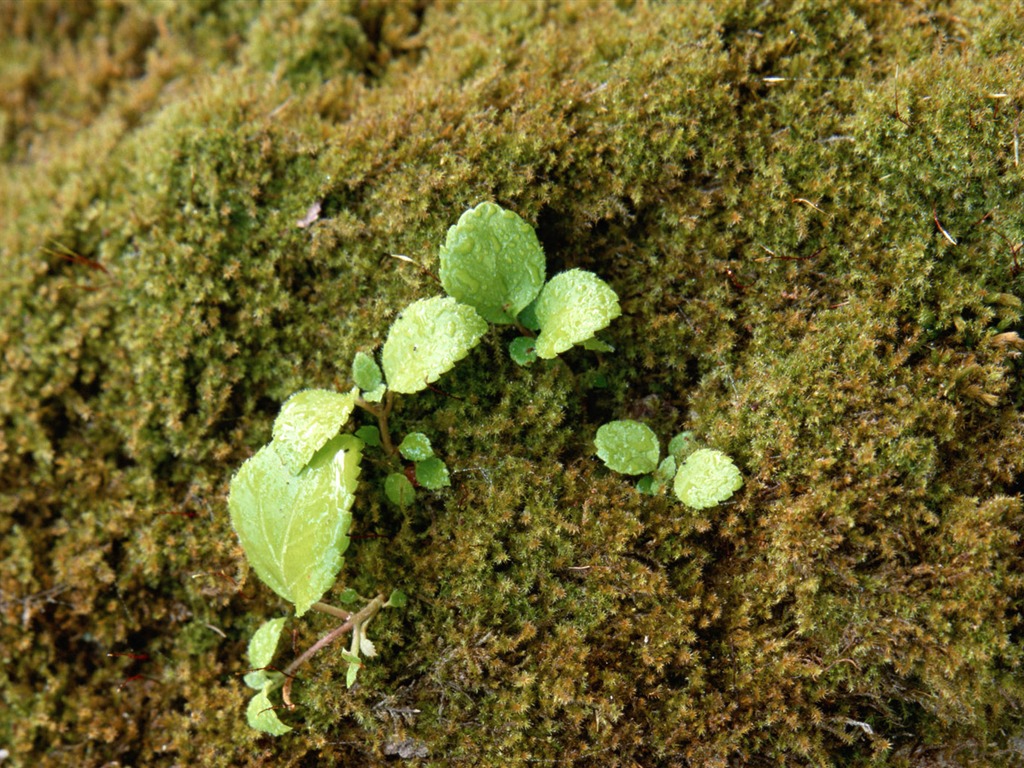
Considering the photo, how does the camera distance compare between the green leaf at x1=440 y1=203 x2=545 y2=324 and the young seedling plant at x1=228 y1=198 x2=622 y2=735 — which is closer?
the young seedling plant at x1=228 y1=198 x2=622 y2=735

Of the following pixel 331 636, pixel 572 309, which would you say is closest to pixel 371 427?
pixel 331 636

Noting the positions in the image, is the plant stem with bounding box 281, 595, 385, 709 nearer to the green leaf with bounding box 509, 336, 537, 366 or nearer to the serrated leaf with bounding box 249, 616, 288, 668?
the serrated leaf with bounding box 249, 616, 288, 668

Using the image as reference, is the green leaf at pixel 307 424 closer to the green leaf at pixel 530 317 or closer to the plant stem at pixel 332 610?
the plant stem at pixel 332 610

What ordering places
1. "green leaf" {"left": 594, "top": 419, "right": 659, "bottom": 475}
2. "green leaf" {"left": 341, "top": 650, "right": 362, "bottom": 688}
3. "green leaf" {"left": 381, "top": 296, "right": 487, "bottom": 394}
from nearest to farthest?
"green leaf" {"left": 341, "top": 650, "right": 362, "bottom": 688}, "green leaf" {"left": 381, "top": 296, "right": 487, "bottom": 394}, "green leaf" {"left": 594, "top": 419, "right": 659, "bottom": 475}

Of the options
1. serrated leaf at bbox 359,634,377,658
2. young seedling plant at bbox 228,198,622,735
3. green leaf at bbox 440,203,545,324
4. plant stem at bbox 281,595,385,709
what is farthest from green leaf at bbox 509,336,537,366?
serrated leaf at bbox 359,634,377,658

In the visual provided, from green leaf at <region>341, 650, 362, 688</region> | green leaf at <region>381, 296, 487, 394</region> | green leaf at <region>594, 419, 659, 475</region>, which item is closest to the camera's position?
green leaf at <region>341, 650, 362, 688</region>

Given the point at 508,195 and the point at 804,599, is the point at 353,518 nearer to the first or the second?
the point at 508,195

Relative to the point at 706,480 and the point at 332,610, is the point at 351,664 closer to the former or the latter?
the point at 332,610
